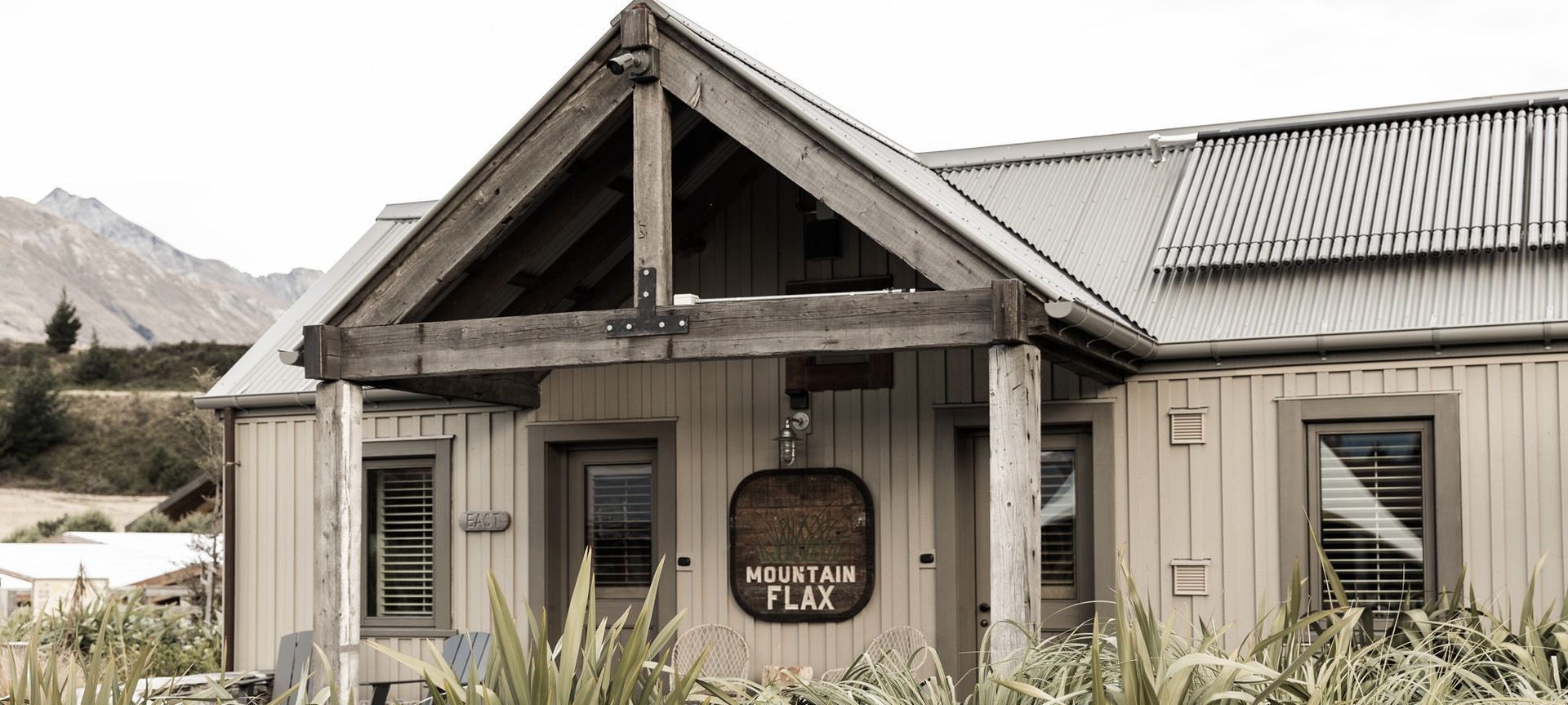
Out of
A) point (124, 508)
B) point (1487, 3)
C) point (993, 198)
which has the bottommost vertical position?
point (124, 508)

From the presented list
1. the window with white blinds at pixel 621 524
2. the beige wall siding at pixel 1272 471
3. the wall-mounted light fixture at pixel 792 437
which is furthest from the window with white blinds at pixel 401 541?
the beige wall siding at pixel 1272 471

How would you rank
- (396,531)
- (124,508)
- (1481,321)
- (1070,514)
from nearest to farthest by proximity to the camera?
(1481,321), (1070,514), (396,531), (124,508)

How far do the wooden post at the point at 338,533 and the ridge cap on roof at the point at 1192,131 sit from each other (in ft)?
17.1

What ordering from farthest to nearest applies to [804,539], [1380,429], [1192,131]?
[1192,131] < [804,539] < [1380,429]

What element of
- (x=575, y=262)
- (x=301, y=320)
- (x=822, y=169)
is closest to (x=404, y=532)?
(x=301, y=320)

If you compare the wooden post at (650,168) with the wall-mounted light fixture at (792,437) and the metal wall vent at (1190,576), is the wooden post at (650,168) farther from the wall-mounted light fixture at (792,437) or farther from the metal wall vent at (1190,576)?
the metal wall vent at (1190,576)

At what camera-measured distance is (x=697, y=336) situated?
7477 millimetres

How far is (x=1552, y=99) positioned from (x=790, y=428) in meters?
5.24

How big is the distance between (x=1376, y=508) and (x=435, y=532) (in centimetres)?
580

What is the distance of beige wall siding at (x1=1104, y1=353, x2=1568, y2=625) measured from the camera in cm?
820

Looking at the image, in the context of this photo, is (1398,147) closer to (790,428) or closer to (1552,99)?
(1552,99)

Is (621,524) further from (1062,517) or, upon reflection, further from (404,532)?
(1062,517)

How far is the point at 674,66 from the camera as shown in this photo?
25.0 ft

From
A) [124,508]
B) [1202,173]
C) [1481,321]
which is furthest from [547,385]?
[124,508]
